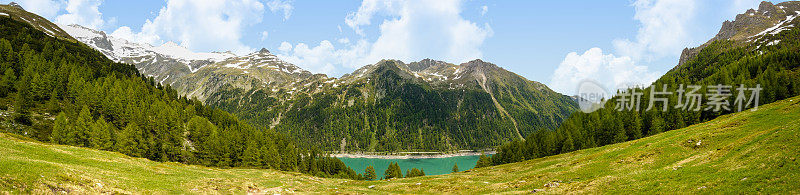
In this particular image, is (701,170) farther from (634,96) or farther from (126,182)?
(634,96)

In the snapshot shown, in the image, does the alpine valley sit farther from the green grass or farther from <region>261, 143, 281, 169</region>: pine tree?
<region>261, 143, 281, 169</region>: pine tree

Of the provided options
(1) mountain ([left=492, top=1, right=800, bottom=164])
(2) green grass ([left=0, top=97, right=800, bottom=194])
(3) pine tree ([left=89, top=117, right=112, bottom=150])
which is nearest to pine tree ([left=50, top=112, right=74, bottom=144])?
(3) pine tree ([left=89, top=117, right=112, bottom=150])

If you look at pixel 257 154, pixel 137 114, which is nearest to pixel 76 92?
pixel 137 114

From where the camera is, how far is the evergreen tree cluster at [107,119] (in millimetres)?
68250

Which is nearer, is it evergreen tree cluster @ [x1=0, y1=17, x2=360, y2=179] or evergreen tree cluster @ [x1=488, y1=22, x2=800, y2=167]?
evergreen tree cluster @ [x1=0, y1=17, x2=360, y2=179]

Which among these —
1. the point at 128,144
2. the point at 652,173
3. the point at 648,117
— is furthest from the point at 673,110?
the point at 128,144

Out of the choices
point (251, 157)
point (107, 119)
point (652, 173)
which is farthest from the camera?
point (251, 157)

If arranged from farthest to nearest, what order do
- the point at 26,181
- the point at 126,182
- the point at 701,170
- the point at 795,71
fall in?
1. the point at 795,71
2. the point at 126,182
3. the point at 701,170
4. the point at 26,181

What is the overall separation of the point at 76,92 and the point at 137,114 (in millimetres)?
17712

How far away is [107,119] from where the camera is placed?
8938 centimetres

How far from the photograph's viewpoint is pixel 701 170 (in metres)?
24.2

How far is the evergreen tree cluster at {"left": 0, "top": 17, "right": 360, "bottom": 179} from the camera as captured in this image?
68.2 meters

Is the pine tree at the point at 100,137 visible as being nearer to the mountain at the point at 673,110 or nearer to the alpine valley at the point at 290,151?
the alpine valley at the point at 290,151

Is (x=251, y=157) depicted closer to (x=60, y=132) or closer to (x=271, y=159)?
(x=271, y=159)
